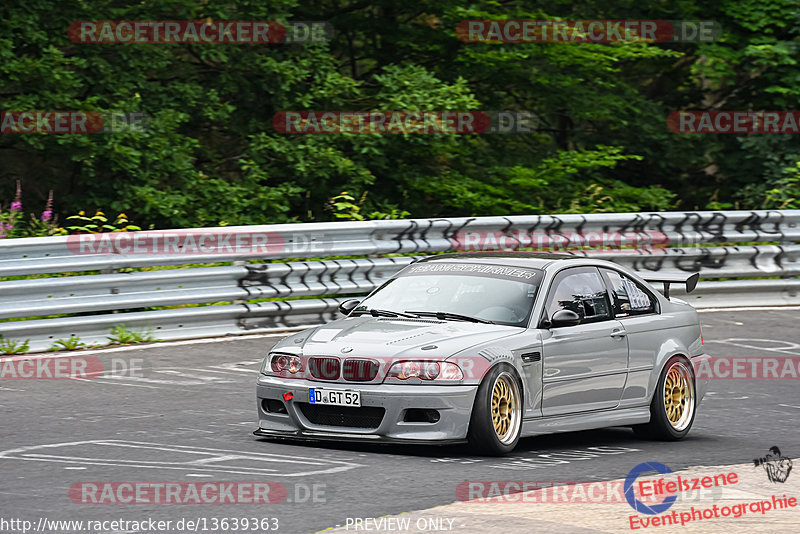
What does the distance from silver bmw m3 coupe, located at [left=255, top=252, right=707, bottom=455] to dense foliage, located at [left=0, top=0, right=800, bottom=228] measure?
733cm

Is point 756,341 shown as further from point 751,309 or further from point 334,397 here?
point 334,397

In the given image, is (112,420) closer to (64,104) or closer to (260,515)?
(260,515)

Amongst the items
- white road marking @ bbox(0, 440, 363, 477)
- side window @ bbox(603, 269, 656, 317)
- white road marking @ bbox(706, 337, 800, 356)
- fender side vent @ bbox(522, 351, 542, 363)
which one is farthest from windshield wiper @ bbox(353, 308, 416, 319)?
white road marking @ bbox(706, 337, 800, 356)

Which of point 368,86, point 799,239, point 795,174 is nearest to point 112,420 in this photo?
point 799,239

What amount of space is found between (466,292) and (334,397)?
144cm

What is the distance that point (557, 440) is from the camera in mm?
9594

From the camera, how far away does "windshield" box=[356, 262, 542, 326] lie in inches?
361

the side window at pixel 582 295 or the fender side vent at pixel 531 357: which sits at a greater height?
the side window at pixel 582 295

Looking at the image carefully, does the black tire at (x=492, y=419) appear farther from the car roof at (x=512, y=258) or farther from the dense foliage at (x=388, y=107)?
the dense foliage at (x=388, y=107)

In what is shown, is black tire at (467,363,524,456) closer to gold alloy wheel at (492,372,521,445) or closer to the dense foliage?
gold alloy wheel at (492,372,521,445)

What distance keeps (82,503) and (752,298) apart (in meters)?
12.5

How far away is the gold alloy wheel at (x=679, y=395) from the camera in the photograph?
995 centimetres

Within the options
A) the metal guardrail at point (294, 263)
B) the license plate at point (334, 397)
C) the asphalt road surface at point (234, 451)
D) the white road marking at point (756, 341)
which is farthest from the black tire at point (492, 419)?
the white road marking at point (756, 341)

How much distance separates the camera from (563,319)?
29.7 ft
